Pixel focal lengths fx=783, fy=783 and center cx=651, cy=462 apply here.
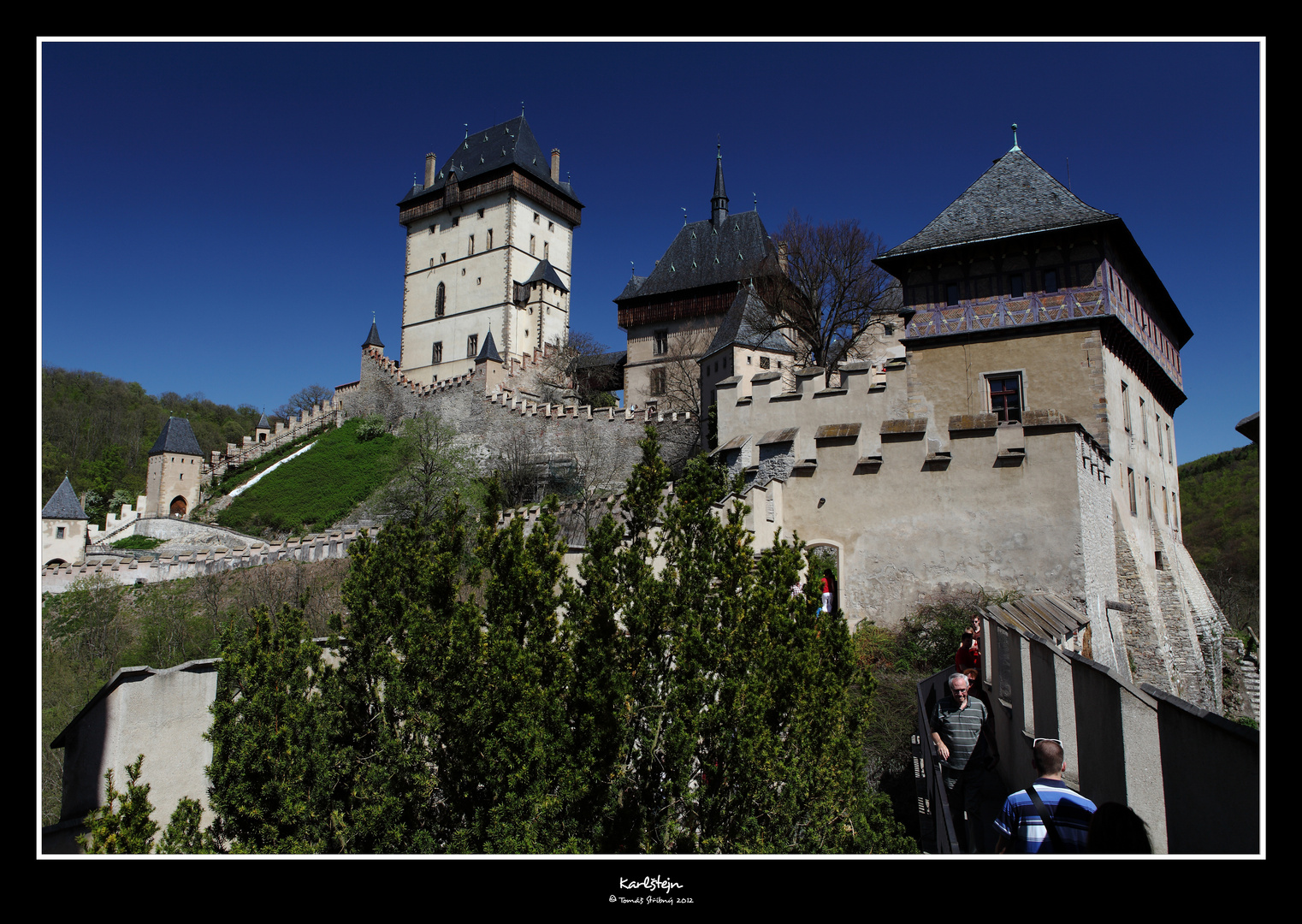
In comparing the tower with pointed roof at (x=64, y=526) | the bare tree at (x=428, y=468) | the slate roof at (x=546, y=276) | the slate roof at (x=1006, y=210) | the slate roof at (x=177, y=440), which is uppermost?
the slate roof at (x=546, y=276)

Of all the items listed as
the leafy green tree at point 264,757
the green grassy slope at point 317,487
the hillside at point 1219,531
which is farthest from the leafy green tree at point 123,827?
the green grassy slope at point 317,487

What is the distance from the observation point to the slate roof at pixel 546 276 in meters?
49.6

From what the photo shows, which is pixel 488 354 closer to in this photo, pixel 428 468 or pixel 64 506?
pixel 428 468

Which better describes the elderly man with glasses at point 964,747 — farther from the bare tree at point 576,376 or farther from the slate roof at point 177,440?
the slate roof at point 177,440

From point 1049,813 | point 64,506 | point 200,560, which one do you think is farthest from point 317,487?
point 1049,813

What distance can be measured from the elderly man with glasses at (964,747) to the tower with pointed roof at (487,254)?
4349 cm

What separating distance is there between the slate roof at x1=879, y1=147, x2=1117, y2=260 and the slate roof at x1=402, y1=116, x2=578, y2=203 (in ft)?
127

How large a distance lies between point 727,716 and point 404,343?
5246 centimetres

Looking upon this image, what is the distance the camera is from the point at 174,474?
4112 centimetres

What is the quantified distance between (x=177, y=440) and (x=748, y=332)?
31.2 m

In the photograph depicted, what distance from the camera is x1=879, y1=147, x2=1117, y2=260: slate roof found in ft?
53.3

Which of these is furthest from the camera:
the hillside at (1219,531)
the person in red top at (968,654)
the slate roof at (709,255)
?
the slate roof at (709,255)
